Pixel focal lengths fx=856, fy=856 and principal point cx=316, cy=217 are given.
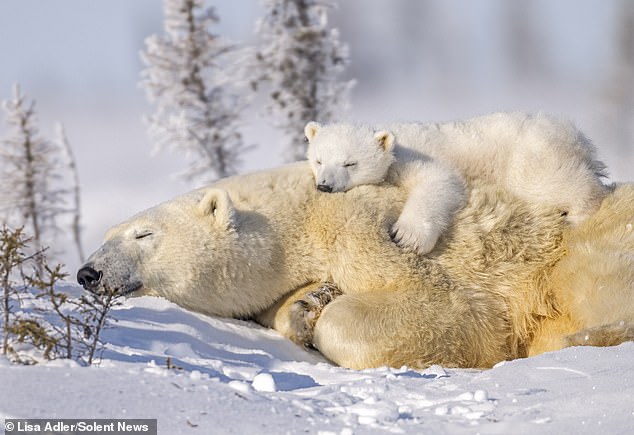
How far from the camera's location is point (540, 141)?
18.6 ft

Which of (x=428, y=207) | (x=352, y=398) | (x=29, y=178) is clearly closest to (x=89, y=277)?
(x=428, y=207)

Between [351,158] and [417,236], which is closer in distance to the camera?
Result: [417,236]

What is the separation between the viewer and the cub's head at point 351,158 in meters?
5.68

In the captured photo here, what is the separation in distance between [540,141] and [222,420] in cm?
355

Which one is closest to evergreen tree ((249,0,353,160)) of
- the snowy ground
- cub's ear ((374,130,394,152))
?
cub's ear ((374,130,394,152))

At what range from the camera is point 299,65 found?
741 inches

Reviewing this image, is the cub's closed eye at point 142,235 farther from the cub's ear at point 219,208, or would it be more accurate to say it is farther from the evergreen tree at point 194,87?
the evergreen tree at point 194,87

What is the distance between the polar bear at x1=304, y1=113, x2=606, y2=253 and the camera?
18.2ft

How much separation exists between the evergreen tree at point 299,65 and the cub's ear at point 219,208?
13242mm

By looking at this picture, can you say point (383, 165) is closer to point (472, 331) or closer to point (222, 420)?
point (472, 331)

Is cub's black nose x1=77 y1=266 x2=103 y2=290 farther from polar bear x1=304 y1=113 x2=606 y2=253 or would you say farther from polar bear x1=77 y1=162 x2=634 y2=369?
polar bear x1=304 y1=113 x2=606 y2=253

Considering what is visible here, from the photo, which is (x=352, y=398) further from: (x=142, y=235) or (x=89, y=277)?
(x=142, y=235)

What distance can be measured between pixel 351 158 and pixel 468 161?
803 mm

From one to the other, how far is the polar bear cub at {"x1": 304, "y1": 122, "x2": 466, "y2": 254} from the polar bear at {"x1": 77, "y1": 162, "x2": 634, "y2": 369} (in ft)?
0.31
